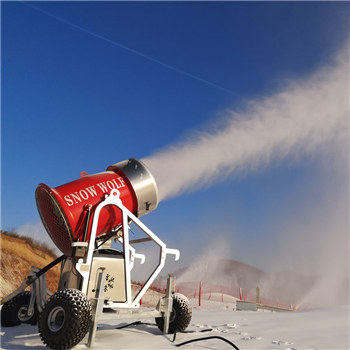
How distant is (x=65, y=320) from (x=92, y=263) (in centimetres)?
119

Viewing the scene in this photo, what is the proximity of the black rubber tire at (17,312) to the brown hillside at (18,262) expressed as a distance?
44.2 feet

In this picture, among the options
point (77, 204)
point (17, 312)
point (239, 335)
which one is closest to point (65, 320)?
point (77, 204)

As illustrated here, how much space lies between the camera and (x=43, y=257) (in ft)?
85.3

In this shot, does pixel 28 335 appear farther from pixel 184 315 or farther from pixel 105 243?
pixel 184 315

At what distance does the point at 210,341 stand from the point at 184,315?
1102 millimetres

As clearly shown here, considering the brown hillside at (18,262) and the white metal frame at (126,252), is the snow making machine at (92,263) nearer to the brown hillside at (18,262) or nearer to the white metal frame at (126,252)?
the white metal frame at (126,252)

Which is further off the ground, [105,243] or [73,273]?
[105,243]

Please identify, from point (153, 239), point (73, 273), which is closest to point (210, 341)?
point (153, 239)

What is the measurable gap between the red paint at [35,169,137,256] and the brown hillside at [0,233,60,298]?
48.9ft

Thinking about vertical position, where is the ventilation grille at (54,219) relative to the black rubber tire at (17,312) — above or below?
above

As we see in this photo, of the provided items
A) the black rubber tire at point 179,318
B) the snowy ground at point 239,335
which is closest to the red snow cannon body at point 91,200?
the snowy ground at point 239,335

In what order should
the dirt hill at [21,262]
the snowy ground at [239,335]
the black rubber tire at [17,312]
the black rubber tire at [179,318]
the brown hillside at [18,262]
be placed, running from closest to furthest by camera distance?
the snowy ground at [239,335] → the black rubber tire at [179,318] → the black rubber tire at [17,312] → the brown hillside at [18,262] → the dirt hill at [21,262]

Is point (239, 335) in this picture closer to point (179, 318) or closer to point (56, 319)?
point (179, 318)

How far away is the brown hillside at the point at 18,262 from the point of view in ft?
66.9
